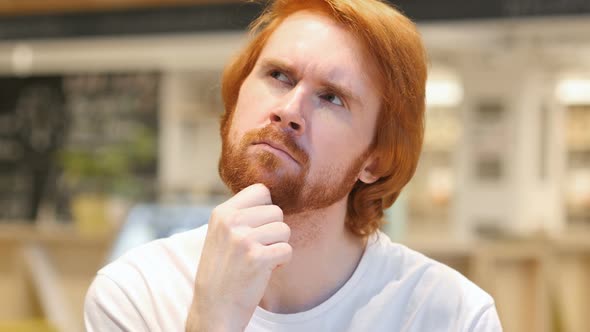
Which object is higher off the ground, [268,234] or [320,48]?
[320,48]

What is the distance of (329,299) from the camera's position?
126cm

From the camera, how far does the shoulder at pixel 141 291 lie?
118cm

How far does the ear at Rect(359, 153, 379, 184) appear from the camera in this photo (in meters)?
1.36

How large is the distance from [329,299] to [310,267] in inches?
2.9

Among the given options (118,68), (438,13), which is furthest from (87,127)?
(438,13)

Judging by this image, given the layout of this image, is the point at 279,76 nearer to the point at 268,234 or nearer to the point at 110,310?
the point at 268,234

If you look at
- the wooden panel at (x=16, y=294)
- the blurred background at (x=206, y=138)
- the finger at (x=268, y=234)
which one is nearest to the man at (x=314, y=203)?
the finger at (x=268, y=234)

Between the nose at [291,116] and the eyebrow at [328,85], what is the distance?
55mm

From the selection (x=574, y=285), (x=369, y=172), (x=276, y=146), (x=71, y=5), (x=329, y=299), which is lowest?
(x=574, y=285)

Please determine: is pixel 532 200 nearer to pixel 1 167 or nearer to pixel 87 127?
pixel 87 127

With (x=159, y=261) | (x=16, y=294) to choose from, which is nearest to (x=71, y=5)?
(x=16, y=294)

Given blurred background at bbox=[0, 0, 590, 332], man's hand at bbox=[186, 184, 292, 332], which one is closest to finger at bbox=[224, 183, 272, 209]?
man's hand at bbox=[186, 184, 292, 332]

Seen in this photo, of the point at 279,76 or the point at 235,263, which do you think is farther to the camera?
the point at 279,76

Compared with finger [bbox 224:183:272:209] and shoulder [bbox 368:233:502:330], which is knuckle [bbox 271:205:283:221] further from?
shoulder [bbox 368:233:502:330]
